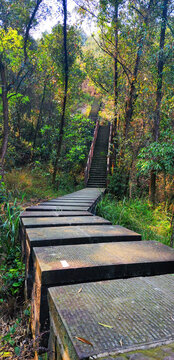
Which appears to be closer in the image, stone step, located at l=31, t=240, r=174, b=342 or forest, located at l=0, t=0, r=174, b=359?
stone step, located at l=31, t=240, r=174, b=342

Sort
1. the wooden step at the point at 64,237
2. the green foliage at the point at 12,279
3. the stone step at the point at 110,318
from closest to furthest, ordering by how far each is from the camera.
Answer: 1. the stone step at the point at 110,318
2. the wooden step at the point at 64,237
3. the green foliage at the point at 12,279

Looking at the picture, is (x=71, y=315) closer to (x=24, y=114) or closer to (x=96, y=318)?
(x=96, y=318)

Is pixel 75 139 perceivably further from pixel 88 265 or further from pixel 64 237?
pixel 88 265

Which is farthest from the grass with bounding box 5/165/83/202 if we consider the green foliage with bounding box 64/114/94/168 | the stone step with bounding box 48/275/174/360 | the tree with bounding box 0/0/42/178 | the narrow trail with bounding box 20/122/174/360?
the stone step with bounding box 48/275/174/360

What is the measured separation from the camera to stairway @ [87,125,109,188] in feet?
39.8

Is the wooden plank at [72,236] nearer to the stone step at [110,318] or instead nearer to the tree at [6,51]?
the stone step at [110,318]

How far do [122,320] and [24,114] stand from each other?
1416cm

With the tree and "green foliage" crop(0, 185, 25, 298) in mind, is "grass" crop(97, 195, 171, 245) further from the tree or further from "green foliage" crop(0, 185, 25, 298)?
the tree

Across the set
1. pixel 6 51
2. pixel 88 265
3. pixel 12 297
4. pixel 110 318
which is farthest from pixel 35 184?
pixel 110 318

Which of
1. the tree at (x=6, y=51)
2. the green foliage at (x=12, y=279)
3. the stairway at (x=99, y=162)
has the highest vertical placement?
the tree at (x=6, y=51)

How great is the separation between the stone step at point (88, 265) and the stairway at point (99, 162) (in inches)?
385

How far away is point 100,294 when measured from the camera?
124cm

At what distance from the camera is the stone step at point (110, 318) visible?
0.85 m

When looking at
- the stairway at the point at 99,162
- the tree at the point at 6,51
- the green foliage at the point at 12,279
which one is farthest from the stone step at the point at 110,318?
the stairway at the point at 99,162
